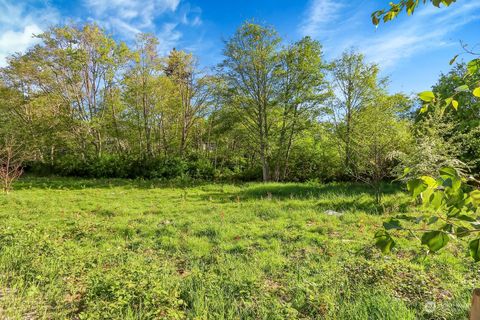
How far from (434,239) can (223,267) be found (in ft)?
12.0

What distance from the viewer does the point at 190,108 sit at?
18266 millimetres

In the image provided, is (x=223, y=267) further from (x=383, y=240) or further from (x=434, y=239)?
(x=434, y=239)

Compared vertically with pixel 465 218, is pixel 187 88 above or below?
above

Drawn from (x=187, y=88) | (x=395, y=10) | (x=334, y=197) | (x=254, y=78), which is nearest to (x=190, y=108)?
(x=187, y=88)

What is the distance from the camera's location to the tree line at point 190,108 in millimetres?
14117

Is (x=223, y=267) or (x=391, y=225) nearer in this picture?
(x=391, y=225)

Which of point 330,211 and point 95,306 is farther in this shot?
point 330,211

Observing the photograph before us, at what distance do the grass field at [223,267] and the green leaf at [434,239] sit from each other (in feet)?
7.57

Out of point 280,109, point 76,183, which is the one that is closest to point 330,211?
point 280,109

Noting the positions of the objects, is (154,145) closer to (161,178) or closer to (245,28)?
(161,178)

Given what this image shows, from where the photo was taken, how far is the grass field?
287 centimetres

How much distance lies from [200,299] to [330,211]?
17.9 feet

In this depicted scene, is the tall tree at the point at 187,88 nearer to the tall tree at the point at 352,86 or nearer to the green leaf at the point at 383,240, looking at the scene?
the tall tree at the point at 352,86

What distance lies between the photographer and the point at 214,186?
13.5 meters
